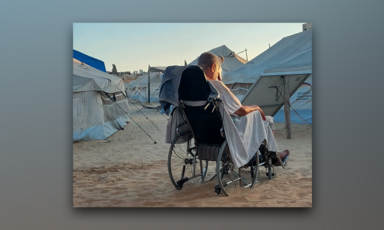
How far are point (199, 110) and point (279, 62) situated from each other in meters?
0.80

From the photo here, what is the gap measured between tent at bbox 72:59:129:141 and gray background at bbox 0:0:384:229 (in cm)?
8

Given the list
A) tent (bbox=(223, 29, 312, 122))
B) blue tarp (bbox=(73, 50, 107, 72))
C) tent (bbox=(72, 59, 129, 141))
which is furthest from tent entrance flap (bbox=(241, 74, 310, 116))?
blue tarp (bbox=(73, 50, 107, 72))

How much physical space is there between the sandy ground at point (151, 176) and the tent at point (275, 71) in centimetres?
27

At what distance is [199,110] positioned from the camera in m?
3.93

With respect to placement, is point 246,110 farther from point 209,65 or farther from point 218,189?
point 218,189

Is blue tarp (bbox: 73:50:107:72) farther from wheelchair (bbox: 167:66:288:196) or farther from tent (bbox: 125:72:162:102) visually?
wheelchair (bbox: 167:66:288:196)

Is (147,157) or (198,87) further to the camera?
(147,157)
